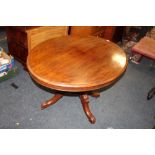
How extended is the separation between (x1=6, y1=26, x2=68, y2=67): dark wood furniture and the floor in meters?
0.32

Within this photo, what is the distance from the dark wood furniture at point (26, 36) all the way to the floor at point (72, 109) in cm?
32

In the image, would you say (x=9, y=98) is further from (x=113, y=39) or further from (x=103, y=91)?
(x=113, y=39)

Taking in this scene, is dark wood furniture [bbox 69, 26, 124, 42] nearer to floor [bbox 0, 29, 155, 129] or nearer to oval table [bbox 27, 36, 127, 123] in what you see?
oval table [bbox 27, 36, 127, 123]

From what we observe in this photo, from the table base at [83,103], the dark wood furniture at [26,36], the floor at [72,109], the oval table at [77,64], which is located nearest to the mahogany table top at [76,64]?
the oval table at [77,64]

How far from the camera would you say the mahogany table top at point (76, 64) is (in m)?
1.39

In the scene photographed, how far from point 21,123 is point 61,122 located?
1.36 feet

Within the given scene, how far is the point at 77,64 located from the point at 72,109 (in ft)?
2.36

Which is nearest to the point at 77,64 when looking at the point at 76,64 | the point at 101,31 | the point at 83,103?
the point at 76,64

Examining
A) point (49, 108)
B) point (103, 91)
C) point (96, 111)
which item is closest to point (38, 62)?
point (49, 108)

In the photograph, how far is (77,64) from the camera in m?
1.59

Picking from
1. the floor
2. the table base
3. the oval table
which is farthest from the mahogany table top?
the floor

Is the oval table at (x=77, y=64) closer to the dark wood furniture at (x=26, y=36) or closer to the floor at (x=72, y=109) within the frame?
the floor at (x=72, y=109)

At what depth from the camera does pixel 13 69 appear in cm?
242

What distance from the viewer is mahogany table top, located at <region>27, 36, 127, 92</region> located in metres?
1.39
